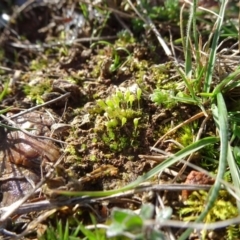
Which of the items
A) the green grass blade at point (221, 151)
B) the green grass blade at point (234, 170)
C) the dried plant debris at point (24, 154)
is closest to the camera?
the green grass blade at point (221, 151)

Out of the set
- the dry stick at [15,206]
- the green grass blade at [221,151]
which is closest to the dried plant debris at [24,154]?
the dry stick at [15,206]

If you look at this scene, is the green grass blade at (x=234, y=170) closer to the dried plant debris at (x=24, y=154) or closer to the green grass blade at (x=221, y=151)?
the green grass blade at (x=221, y=151)

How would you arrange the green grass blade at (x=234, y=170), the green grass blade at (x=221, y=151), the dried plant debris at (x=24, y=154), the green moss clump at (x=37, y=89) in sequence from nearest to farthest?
the green grass blade at (x=221, y=151)
the green grass blade at (x=234, y=170)
the dried plant debris at (x=24, y=154)
the green moss clump at (x=37, y=89)

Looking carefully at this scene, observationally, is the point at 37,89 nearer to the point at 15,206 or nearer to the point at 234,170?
the point at 15,206

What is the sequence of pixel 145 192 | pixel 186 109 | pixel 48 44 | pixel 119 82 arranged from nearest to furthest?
pixel 145 192 → pixel 186 109 → pixel 119 82 → pixel 48 44

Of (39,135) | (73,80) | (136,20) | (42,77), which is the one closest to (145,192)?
(39,135)

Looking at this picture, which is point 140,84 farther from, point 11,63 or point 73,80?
point 11,63

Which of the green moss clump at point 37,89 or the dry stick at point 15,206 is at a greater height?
the green moss clump at point 37,89

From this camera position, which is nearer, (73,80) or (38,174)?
(38,174)

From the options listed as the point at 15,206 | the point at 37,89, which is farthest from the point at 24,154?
the point at 37,89
